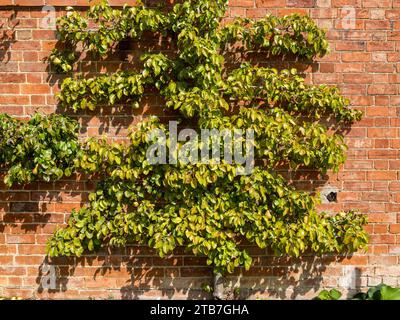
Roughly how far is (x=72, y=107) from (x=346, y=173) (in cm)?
220

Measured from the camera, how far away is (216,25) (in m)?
3.00

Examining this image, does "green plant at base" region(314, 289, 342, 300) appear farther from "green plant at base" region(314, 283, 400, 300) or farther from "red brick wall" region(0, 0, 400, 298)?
"red brick wall" region(0, 0, 400, 298)

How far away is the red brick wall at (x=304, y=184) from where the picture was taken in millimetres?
3170

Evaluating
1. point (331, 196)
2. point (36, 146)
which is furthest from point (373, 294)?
point (36, 146)

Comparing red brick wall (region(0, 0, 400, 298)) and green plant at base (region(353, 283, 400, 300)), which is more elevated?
red brick wall (region(0, 0, 400, 298))

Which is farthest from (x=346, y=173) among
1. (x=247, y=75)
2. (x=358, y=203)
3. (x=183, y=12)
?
(x=183, y=12)

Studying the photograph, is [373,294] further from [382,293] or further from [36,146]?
[36,146]
